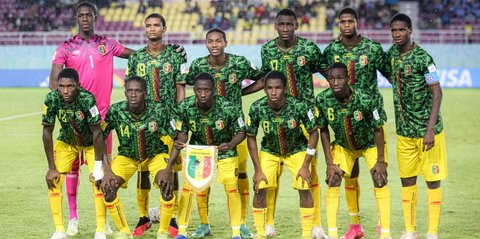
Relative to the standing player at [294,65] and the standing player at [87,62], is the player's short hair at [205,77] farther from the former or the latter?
the standing player at [87,62]

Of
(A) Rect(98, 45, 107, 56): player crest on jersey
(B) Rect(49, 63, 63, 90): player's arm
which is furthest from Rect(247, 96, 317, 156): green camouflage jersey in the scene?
(B) Rect(49, 63, 63, 90): player's arm

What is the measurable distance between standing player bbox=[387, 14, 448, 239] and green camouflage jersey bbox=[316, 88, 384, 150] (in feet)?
1.18

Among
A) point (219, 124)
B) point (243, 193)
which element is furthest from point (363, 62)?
point (243, 193)

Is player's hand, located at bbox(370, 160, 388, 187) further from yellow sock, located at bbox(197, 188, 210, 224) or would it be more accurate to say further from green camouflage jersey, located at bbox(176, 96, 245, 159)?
yellow sock, located at bbox(197, 188, 210, 224)

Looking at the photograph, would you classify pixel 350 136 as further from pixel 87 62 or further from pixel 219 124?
pixel 87 62

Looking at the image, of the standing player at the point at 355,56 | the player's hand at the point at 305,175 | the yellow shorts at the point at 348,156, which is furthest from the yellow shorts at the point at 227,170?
the standing player at the point at 355,56

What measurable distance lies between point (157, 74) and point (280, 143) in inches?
62.2

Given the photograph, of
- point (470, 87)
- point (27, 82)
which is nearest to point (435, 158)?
→ point (470, 87)

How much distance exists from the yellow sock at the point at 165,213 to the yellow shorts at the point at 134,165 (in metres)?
0.23

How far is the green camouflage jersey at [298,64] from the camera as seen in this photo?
947 cm

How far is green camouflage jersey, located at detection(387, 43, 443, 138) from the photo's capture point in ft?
29.3

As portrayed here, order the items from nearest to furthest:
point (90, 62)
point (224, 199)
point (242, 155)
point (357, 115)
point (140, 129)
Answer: point (357, 115)
point (140, 129)
point (242, 155)
point (90, 62)
point (224, 199)

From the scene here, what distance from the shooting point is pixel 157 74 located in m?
9.67

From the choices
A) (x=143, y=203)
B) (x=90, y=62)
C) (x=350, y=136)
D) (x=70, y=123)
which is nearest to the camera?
(x=350, y=136)
